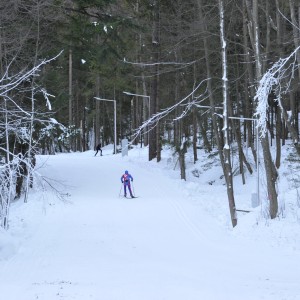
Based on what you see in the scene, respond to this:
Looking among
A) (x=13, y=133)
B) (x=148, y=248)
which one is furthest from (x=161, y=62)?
(x=148, y=248)

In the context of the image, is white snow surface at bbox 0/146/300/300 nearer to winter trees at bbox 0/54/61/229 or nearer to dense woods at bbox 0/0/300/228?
winter trees at bbox 0/54/61/229

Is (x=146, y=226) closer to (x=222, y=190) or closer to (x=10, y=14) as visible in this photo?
(x=10, y=14)

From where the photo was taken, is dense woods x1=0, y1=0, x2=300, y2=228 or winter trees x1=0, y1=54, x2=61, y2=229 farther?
dense woods x1=0, y1=0, x2=300, y2=228

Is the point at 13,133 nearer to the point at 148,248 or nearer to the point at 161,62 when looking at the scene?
the point at 148,248

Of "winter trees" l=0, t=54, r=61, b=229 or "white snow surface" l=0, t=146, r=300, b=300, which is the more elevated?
"winter trees" l=0, t=54, r=61, b=229

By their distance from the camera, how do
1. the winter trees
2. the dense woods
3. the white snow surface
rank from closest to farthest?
the white snow surface < the winter trees < the dense woods

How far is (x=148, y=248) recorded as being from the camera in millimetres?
12094

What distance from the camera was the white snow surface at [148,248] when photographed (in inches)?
302

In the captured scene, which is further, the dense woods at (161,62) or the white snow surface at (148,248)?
the dense woods at (161,62)

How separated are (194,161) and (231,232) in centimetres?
1889

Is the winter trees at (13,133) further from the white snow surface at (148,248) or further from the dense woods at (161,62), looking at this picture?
the white snow surface at (148,248)

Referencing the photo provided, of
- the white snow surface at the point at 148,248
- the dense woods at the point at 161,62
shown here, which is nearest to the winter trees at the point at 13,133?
the dense woods at the point at 161,62

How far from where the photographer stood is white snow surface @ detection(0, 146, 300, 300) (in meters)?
7.66

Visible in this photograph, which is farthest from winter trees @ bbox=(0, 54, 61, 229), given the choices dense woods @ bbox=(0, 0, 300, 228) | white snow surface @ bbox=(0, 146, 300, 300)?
white snow surface @ bbox=(0, 146, 300, 300)
